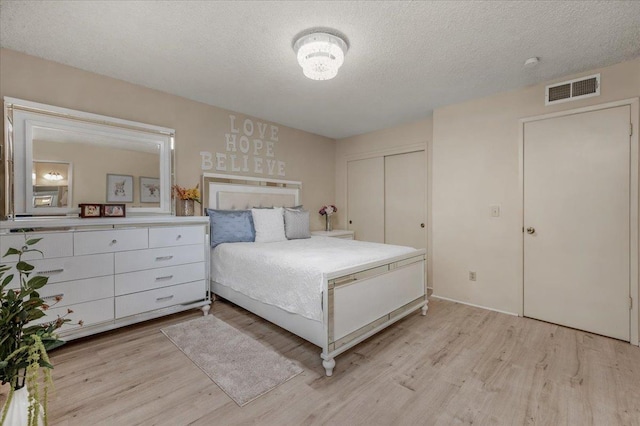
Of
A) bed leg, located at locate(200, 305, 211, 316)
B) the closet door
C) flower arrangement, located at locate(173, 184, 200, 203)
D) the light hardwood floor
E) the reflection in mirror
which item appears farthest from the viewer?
the closet door

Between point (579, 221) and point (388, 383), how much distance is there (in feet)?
7.69

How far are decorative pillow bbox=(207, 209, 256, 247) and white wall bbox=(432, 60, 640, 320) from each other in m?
2.37

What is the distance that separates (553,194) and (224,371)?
3.30 meters

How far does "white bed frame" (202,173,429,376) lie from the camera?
1940 mm

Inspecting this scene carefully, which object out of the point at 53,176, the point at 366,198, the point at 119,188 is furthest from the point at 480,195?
the point at 53,176

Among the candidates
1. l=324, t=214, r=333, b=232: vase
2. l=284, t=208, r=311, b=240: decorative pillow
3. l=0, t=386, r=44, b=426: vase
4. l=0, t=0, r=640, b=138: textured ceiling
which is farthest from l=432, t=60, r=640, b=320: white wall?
l=0, t=386, r=44, b=426: vase

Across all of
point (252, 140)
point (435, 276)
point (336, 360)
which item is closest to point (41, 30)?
point (252, 140)

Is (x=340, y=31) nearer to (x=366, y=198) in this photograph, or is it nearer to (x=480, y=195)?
(x=480, y=195)

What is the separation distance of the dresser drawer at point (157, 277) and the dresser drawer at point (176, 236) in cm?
23

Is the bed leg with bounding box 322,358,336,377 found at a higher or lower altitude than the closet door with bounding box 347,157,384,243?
lower

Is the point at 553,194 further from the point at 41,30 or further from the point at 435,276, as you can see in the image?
the point at 41,30

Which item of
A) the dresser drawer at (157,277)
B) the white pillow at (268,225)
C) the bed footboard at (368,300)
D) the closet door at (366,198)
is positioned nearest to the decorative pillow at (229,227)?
the white pillow at (268,225)

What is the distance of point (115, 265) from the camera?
7.80ft

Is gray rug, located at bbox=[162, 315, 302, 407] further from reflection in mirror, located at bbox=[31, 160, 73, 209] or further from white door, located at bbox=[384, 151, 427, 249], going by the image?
white door, located at bbox=[384, 151, 427, 249]
